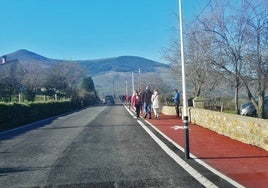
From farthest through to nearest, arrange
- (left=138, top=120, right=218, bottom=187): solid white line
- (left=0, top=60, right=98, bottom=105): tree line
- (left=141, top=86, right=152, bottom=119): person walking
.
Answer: (left=0, top=60, right=98, bottom=105): tree line → (left=141, top=86, right=152, bottom=119): person walking → (left=138, top=120, right=218, bottom=187): solid white line

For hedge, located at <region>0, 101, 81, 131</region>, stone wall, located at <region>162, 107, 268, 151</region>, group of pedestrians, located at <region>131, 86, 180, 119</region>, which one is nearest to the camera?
stone wall, located at <region>162, 107, 268, 151</region>

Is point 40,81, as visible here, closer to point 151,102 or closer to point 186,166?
point 151,102

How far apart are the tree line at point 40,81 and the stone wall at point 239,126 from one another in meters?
30.0

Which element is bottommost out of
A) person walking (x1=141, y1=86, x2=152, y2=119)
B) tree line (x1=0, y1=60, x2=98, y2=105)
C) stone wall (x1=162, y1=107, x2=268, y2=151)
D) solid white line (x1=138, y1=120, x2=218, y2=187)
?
solid white line (x1=138, y1=120, x2=218, y2=187)

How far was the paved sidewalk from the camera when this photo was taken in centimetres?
A: 797

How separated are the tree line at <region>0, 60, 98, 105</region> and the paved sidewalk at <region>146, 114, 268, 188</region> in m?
32.7

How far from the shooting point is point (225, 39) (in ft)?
66.4

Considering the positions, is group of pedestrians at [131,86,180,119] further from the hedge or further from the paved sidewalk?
the paved sidewalk

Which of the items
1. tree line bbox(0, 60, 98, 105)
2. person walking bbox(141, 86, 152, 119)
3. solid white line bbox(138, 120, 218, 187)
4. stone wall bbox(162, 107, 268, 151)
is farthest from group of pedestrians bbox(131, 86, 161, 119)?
tree line bbox(0, 60, 98, 105)

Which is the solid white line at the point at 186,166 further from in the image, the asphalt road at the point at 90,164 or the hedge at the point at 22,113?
the hedge at the point at 22,113

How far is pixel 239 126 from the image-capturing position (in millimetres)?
13148

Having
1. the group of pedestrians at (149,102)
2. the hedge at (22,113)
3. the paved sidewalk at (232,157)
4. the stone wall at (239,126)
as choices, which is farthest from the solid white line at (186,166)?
the group of pedestrians at (149,102)

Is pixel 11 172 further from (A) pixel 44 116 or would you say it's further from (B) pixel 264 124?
(A) pixel 44 116

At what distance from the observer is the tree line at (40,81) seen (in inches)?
1955
